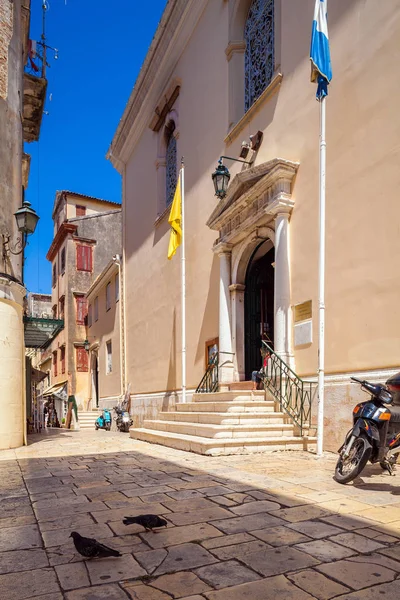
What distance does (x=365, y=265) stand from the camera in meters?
6.57

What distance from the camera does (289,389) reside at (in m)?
7.79

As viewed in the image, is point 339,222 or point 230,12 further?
point 230,12

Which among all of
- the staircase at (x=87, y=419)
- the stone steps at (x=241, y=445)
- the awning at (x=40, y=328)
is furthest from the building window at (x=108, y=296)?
the stone steps at (x=241, y=445)

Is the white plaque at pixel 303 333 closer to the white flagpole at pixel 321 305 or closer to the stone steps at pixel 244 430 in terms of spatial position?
the white flagpole at pixel 321 305

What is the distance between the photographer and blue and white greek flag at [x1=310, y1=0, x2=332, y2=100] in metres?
6.74

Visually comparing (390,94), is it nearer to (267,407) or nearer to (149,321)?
(267,407)

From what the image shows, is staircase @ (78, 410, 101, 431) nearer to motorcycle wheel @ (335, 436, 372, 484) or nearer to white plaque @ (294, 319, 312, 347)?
white plaque @ (294, 319, 312, 347)

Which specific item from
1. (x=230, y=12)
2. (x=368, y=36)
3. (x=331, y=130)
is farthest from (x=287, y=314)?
(x=230, y=12)

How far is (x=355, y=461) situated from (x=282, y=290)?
426cm

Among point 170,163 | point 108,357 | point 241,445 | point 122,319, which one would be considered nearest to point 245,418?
point 241,445

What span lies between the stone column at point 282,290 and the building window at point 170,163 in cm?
688

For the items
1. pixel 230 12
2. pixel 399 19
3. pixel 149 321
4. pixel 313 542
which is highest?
pixel 230 12

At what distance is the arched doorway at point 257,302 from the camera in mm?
10281

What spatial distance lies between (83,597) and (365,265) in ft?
18.1
